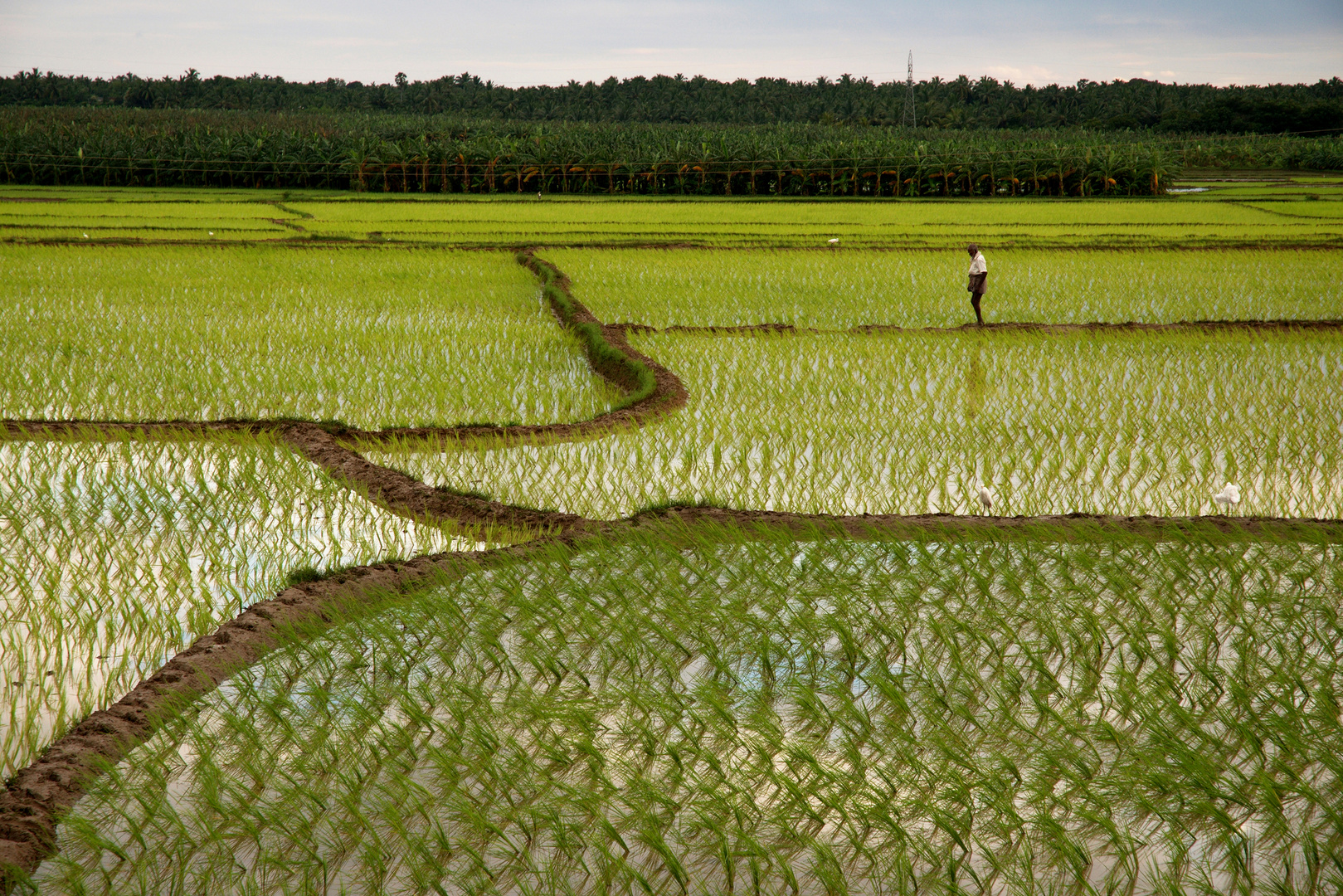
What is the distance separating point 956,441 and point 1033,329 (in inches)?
132

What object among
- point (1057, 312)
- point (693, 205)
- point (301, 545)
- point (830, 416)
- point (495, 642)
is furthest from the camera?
point (693, 205)

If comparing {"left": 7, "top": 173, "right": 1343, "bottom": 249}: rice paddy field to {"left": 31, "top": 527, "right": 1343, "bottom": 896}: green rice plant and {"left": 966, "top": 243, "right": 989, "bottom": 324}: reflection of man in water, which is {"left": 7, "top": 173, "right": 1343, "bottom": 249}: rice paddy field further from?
{"left": 31, "top": 527, "right": 1343, "bottom": 896}: green rice plant

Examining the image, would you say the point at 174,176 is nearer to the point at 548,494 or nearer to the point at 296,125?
the point at 296,125

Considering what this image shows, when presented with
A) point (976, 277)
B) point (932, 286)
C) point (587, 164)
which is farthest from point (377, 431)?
point (587, 164)

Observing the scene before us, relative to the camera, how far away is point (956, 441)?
4.81 metres

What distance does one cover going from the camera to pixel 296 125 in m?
42.5

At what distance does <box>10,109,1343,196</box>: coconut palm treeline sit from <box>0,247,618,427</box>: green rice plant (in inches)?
709

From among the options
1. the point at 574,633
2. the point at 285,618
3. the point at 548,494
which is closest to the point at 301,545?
the point at 285,618

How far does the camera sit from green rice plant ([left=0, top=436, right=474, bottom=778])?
257cm

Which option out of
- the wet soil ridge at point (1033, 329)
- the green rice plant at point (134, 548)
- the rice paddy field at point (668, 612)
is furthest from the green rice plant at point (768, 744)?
the wet soil ridge at point (1033, 329)

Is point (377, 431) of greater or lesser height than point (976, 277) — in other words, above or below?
below

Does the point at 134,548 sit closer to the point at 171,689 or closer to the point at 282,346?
the point at 171,689

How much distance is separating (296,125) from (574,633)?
4532cm

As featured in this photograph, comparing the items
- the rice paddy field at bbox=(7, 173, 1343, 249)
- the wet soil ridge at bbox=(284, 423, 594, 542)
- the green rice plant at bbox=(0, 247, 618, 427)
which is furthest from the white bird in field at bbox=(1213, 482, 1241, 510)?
the rice paddy field at bbox=(7, 173, 1343, 249)
